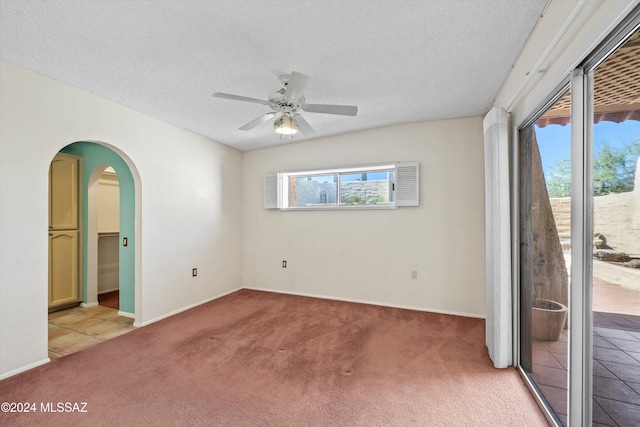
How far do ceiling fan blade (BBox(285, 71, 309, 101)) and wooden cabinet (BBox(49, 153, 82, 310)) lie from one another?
3372mm

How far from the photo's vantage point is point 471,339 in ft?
8.27

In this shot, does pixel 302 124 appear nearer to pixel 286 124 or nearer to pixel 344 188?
pixel 286 124

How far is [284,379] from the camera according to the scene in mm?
1919

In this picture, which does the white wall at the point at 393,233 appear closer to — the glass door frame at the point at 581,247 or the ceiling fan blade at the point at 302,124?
the ceiling fan blade at the point at 302,124

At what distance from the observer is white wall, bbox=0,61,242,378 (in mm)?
1981

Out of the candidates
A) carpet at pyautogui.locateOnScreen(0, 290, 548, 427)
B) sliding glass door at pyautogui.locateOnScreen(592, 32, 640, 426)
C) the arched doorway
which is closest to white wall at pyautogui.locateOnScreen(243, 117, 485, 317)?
carpet at pyautogui.locateOnScreen(0, 290, 548, 427)

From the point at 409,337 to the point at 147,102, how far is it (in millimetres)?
3610

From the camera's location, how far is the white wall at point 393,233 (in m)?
3.14

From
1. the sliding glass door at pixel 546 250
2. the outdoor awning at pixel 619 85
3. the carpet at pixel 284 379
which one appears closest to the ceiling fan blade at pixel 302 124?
the sliding glass door at pixel 546 250

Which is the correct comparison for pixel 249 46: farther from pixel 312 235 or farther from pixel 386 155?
pixel 312 235

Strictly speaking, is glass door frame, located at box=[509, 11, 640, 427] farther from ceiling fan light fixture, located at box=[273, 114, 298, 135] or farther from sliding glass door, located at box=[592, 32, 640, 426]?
ceiling fan light fixture, located at box=[273, 114, 298, 135]

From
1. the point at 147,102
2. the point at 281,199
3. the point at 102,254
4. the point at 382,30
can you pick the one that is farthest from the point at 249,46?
the point at 102,254

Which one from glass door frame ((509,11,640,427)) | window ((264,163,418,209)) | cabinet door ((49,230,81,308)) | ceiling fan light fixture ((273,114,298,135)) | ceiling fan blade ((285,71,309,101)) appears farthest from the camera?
window ((264,163,418,209))

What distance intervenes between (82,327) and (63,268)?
3.40ft
